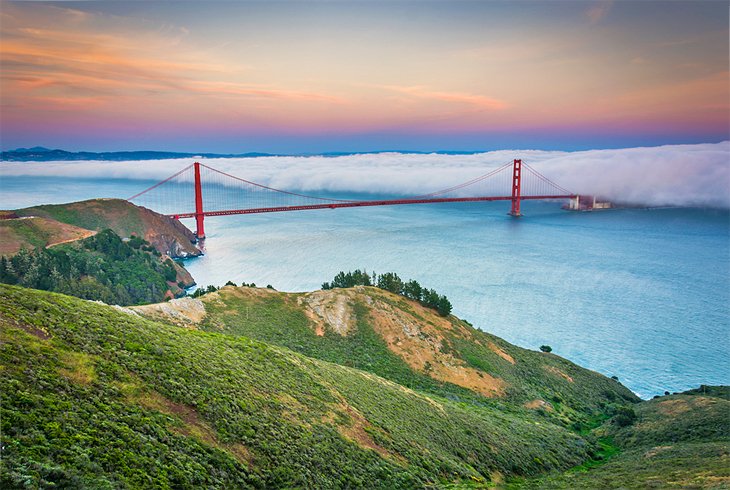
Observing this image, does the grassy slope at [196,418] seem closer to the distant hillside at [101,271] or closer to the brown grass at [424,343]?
the brown grass at [424,343]

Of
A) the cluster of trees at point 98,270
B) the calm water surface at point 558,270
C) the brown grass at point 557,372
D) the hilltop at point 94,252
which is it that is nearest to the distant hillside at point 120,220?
the hilltop at point 94,252

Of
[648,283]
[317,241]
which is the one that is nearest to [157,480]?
[648,283]

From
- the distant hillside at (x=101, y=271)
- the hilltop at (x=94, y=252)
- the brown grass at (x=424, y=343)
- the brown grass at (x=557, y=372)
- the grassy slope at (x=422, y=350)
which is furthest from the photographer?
the hilltop at (x=94, y=252)

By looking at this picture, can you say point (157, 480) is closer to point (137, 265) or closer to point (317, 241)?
point (137, 265)

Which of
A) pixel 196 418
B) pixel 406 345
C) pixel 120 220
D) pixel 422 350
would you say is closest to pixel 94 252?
pixel 120 220

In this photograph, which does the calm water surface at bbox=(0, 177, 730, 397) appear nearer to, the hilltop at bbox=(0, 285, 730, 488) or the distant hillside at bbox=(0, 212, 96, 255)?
the hilltop at bbox=(0, 285, 730, 488)

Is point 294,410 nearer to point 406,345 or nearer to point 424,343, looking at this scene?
point 406,345
